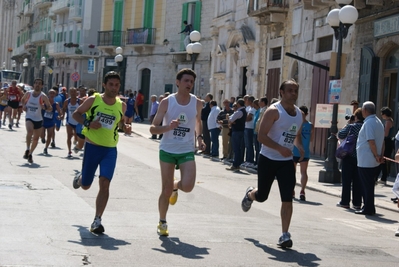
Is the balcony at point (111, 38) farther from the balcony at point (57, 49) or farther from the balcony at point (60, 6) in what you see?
the balcony at point (60, 6)

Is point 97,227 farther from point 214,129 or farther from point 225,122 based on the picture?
point 214,129

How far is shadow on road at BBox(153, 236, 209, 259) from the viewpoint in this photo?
8.52m

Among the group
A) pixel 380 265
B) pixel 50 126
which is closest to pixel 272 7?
pixel 50 126

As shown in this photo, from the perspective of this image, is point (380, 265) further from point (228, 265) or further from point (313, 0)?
point (313, 0)

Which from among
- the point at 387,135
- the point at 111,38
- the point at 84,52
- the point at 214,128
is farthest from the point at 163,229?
the point at 84,52

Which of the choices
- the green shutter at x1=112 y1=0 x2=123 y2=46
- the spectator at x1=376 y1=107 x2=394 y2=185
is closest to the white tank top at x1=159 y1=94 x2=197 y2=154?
the spectator at x1=376 y1=107 x2=394 y2=185

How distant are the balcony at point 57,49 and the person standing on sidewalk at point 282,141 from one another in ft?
195

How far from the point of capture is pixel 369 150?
13.8 meters

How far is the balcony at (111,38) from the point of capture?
55.7 meters

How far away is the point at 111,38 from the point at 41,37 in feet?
78.6

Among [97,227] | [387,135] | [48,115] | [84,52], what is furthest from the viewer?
[84,52]

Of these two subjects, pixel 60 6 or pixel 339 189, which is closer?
pixel 339 189

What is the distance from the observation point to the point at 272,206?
1385 cm

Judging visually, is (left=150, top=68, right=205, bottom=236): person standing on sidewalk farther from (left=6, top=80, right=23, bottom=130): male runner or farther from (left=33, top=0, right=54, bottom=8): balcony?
(left=33, top=0, right=54, bottom=8): balcony
